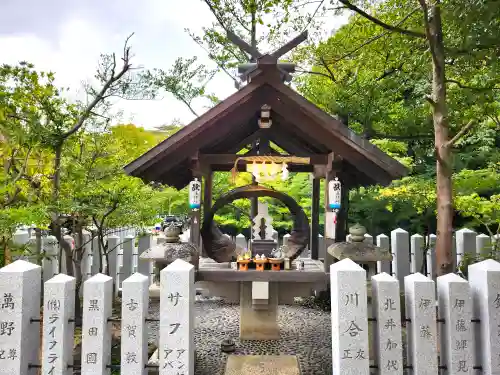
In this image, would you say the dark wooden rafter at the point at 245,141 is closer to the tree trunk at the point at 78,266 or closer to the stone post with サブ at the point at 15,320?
the tree trunk at the point at 78,266

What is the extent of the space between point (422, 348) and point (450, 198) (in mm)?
3387

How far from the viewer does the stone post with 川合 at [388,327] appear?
4.37 m

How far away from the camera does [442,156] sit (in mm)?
6715

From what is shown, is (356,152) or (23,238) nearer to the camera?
(356,152)

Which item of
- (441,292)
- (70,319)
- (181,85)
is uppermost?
(181,85)

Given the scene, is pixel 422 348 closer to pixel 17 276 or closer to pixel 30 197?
pixel 17 276

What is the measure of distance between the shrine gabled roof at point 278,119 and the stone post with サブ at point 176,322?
2638 millimetres

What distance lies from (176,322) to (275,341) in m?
3.68

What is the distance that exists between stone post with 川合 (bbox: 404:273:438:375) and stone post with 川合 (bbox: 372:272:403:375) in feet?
0.58

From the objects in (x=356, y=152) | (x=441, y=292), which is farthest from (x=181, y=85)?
(x=441, y=292)

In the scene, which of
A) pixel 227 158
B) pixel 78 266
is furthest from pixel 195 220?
pixel 78 266

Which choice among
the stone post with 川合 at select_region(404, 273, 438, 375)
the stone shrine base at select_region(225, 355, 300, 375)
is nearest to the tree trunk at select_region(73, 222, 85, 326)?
the stone shrine base at select_region(225, 355, 300, 375)

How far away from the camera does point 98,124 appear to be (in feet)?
34.8

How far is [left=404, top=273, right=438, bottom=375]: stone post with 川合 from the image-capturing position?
14.3ft
